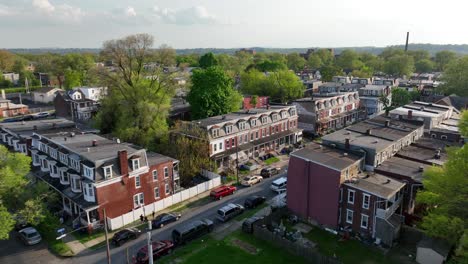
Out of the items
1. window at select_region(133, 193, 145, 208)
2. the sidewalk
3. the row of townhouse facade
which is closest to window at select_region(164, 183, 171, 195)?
the row of townhouse facade

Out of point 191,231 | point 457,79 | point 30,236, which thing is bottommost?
point 30,236

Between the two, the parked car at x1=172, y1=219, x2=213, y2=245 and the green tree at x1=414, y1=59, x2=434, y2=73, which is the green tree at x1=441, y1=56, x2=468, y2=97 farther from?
the parked car at x1=172, y1=219, x2=213, y2=245

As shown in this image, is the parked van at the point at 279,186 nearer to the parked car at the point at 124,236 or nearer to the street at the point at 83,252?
the street at the point at 83,252

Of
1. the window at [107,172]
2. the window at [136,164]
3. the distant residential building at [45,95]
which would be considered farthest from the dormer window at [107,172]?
the distant residential building at [45,95]

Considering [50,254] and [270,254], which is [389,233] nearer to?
[270,254]

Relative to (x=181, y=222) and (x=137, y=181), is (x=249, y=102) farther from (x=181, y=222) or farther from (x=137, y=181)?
(x=181, y=222)

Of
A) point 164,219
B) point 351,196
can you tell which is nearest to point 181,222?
point 164,219

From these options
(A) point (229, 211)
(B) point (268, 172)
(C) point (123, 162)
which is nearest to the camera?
(C) point (123, 162)

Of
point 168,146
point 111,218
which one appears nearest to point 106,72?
point 168,146
